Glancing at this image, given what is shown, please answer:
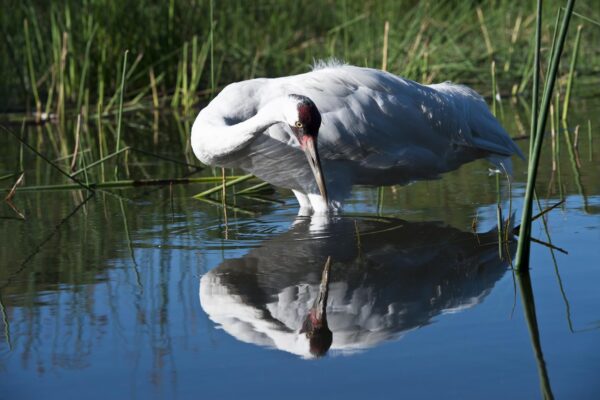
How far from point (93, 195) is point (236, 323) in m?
3.11

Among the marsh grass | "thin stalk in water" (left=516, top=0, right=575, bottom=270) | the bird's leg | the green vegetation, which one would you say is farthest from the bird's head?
the green vegetation

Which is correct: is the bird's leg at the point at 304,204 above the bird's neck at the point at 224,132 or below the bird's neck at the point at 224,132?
A: below

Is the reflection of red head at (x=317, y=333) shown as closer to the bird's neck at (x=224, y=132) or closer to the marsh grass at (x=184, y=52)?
the bird's neck at (x=224, y=132)

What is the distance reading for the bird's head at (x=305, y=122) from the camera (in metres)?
4.90

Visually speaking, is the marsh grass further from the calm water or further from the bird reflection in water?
the bird reflection in water

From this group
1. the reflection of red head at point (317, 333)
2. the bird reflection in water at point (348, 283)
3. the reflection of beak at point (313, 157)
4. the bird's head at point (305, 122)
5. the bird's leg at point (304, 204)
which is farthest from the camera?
the bird's leg at point (304, 204)

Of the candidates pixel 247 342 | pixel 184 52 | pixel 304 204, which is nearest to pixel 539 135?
pixel 247 342

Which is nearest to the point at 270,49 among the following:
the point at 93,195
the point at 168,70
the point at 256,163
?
the point at 168,70

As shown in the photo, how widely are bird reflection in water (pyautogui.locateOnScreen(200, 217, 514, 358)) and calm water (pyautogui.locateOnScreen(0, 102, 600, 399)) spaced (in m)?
0.01

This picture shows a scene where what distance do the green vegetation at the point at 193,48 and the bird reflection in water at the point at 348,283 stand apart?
4626 millimetres

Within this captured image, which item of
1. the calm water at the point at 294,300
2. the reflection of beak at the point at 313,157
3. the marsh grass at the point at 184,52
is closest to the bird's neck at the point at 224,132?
the reflection of beak at the point at 313,157

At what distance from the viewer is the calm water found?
310cm

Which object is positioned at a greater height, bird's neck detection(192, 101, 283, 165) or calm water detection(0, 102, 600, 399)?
bird's neck detection(192, 101, 283, 165)

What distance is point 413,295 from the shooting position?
13.0 feet
